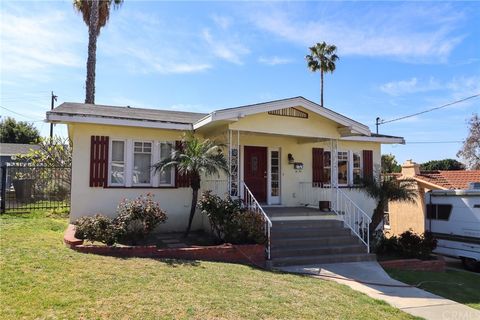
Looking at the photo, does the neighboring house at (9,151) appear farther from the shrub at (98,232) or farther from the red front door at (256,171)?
the shrub at (98,232)

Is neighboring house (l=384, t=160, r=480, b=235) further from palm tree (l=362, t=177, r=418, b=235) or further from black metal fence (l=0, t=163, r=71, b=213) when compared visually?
black metal fence (l=0, t=163, r=71, b=213)

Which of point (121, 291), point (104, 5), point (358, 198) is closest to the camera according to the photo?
point (121, 291)

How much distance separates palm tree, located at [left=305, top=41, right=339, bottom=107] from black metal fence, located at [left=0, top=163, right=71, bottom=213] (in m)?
23.7

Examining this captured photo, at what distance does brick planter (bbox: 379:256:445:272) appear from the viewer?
33.0 ft

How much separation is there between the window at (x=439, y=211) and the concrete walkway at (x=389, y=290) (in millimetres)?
4887

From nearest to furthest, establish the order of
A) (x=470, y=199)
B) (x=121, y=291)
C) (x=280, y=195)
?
(x=121, y=291) → (x=470, y=199) → (x=280, y=195)

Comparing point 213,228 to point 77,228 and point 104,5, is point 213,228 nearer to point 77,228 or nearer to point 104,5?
point 77,228

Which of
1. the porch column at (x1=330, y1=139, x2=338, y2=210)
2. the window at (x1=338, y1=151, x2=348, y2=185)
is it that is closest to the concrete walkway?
the porch column at (x1=330, y1=139, x2=338, y2=210)

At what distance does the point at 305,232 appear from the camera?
34.7 ft

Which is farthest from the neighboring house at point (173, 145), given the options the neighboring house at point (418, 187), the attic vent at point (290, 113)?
the neighboring house at point (418, 187)

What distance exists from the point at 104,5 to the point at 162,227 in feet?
52.1

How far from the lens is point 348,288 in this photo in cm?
750

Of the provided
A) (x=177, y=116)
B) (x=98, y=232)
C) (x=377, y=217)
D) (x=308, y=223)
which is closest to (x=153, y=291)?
(x=98, y=232)

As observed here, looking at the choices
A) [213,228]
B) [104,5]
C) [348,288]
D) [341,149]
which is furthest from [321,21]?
[104,5]
